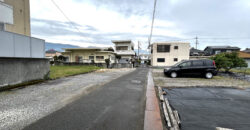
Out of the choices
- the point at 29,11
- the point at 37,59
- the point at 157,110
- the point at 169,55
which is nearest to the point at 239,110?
the point at 157,110

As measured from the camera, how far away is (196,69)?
27.7 ft

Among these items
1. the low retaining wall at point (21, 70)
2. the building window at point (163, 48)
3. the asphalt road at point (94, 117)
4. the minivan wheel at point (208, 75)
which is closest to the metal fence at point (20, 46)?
the low retaining wall at point (21, 70)

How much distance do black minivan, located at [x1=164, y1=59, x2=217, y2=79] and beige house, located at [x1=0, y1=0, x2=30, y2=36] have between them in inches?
472

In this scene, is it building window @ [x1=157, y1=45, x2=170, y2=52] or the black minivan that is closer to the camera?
the black minivan

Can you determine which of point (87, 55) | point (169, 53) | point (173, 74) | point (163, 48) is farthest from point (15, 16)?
point (169, 53)

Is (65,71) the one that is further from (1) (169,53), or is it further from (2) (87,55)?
(1) (169,53)

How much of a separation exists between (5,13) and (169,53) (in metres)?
25.2

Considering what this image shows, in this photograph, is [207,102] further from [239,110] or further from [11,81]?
[11,81]

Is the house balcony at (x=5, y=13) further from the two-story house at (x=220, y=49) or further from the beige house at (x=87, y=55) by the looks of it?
the two-story house at (x=220, y=49)

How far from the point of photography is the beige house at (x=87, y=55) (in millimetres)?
22062

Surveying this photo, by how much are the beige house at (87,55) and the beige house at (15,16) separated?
1381 cm

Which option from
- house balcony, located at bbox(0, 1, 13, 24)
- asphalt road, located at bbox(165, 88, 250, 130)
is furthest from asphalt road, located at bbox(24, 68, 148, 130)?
house balcony, located at bbox(0, 1, 13, 24)

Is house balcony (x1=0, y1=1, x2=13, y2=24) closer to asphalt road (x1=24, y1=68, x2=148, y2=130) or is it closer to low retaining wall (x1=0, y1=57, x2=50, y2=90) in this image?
low retaining wall (x1=0, y1=57, x2=50, y2=90)

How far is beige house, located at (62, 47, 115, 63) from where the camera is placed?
22.1m
